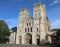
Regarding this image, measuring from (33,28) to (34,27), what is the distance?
2.13 ft

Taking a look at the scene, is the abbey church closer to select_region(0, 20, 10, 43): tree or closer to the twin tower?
the twin tower

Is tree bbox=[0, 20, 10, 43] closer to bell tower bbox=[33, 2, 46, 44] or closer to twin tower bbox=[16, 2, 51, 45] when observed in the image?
twin tower bbox=[16, 2, 51, 45]

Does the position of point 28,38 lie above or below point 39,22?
below

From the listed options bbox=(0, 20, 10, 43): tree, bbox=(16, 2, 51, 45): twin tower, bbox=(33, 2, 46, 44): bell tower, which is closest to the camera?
bbox=(0, 20, 10, 43): tree

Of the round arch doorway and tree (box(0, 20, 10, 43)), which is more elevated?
tree (box(0, 20, 10, 43))

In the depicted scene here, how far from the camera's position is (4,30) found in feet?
180

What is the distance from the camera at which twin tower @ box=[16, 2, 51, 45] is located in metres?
55.7

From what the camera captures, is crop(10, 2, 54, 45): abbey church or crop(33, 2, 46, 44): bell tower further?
crop(10, 2, 54, 45): abbey church

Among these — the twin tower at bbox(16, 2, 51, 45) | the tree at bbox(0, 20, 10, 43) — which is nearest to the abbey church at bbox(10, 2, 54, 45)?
the twin tower at bbox(16, 2, 51, 45)

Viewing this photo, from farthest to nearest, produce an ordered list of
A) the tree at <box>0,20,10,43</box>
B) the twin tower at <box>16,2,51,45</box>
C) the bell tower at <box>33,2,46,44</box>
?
the twin tower at <box>16,2,51,45</box>, the bell tower at <box>33,2,46,44</box>, the tree at <box>0,20,10,43</box>

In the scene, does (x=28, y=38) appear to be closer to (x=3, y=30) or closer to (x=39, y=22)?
(x=39, y=22)

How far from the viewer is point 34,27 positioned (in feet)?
189

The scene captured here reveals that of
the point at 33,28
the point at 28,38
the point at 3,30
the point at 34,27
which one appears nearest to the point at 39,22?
the point at 34,27

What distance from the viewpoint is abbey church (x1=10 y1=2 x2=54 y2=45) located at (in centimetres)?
5581
